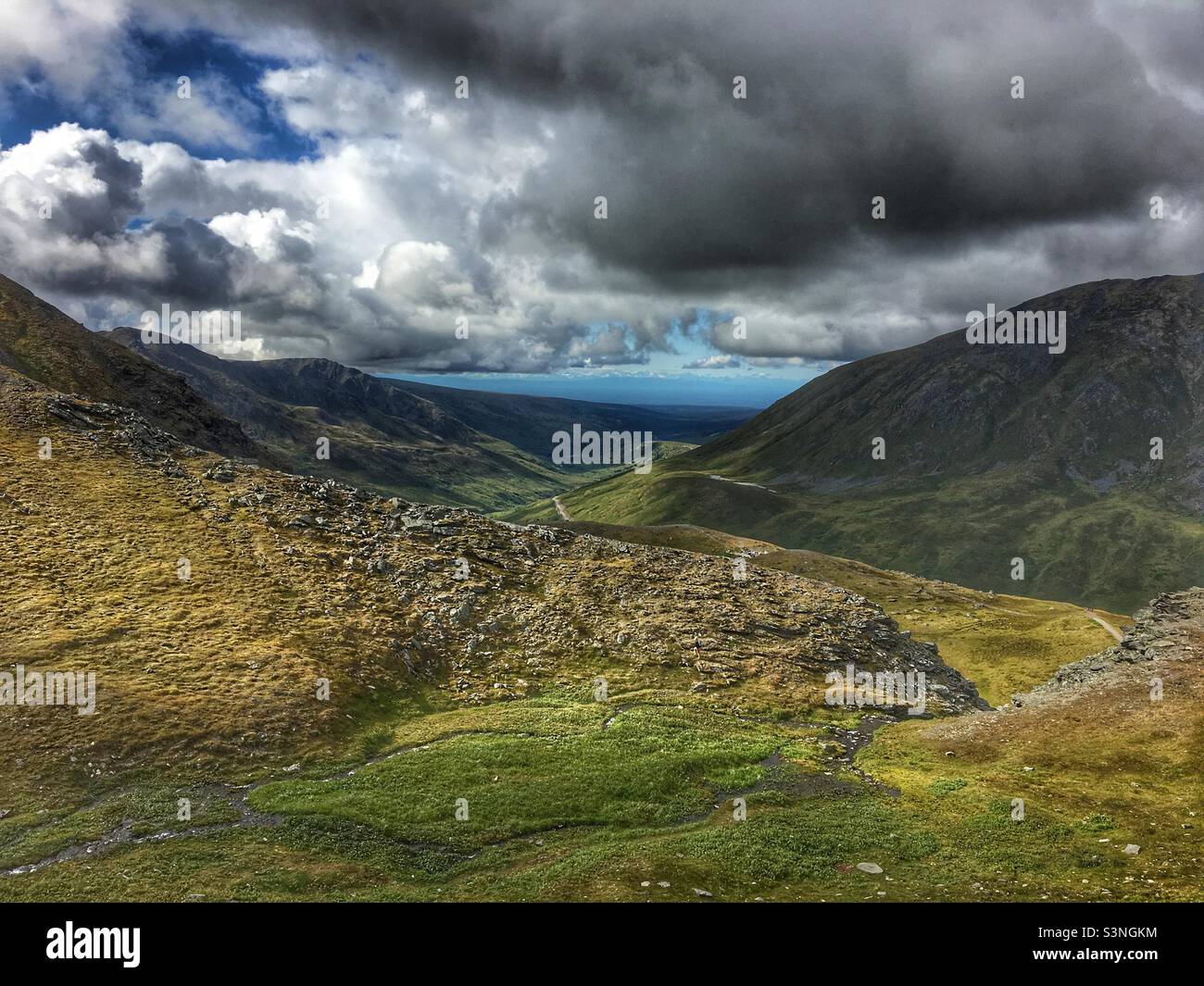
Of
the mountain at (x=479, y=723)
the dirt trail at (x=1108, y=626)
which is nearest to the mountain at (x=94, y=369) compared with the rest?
the mountain at (x=479, y=723)

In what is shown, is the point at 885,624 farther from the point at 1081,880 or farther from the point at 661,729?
the point at 1081,880

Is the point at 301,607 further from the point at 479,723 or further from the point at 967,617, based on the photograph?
the point at 967,617

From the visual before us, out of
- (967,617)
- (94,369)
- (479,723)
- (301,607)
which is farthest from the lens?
(967,617)

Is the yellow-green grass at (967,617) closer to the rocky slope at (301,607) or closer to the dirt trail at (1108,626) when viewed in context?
the dirt trail at (1108,626)
